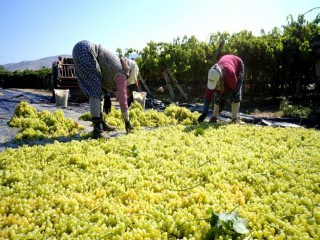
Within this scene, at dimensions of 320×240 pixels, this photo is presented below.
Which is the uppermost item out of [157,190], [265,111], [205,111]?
[205,111]

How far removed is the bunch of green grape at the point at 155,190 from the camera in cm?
225

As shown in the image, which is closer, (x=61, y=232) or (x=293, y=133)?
(x=61, y=232)

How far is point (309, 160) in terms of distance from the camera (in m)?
3.74

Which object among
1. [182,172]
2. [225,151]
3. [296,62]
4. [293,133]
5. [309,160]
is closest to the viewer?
[182,172]

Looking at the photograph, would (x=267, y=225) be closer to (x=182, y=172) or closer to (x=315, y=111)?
(x=182, y=172)

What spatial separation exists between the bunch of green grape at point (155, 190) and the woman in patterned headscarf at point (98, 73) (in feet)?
2.95

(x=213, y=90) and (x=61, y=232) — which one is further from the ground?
(x=213, y=90)

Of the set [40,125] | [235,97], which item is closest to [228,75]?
[235,97]

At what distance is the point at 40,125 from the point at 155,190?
139 inches

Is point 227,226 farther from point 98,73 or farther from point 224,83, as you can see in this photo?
point 224,83

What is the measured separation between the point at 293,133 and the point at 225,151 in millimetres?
2135

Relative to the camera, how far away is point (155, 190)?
118 inches

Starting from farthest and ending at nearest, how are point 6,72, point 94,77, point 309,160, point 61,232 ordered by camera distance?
point 6,72, point 94,77, point 309,160, point 61,232

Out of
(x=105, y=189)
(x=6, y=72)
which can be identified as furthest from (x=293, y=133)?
(x=6, y=72)
